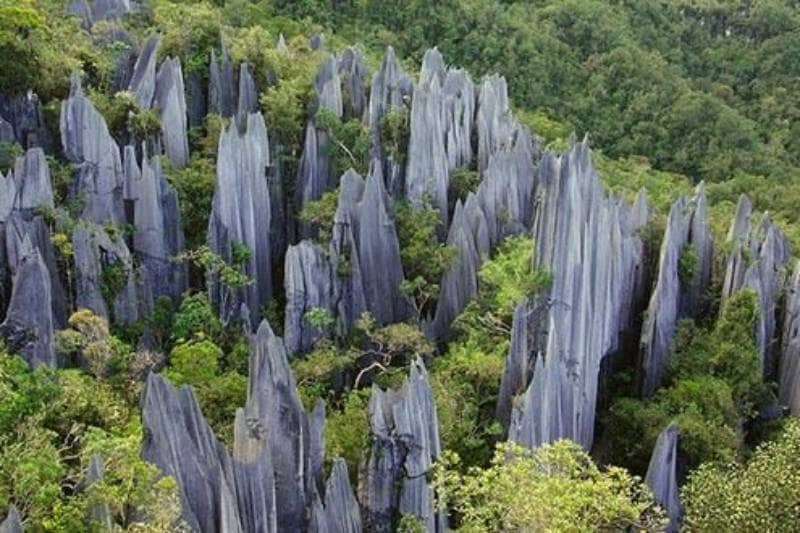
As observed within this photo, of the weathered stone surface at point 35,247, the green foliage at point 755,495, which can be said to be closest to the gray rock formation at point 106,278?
the weathered stone surface at point 35,247

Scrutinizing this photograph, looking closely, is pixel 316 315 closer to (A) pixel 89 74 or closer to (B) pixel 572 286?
(B) pixel 572 286

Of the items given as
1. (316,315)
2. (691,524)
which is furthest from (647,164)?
(691,524)

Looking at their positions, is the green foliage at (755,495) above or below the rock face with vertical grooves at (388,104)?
below

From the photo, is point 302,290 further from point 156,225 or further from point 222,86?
point 222,86

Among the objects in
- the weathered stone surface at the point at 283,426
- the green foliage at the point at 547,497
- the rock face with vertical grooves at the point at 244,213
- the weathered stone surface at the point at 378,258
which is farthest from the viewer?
the weathered stone surface at the point at 378,258

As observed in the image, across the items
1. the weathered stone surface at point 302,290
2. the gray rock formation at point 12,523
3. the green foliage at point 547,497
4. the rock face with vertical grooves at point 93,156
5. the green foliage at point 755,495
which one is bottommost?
the green foliage at point 755,495

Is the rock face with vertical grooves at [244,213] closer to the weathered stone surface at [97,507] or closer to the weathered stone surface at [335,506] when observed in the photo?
the weathered stone surface at [335,506]

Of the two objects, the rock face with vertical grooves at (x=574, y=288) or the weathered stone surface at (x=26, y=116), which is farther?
the weathered stone surface at (x=26, y=116)
